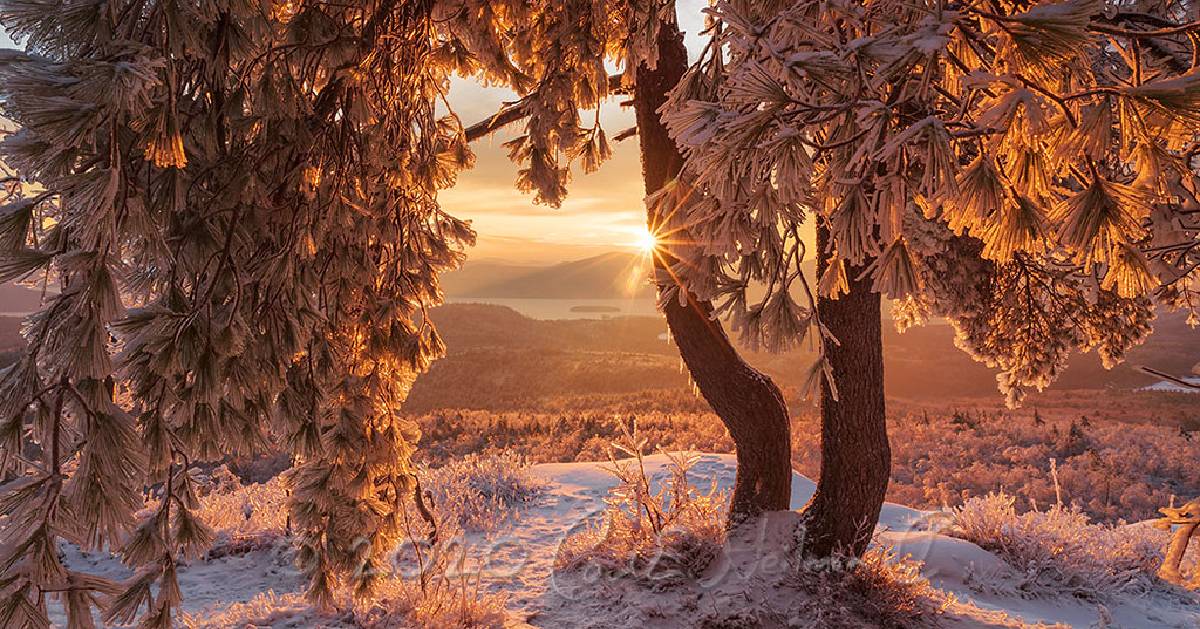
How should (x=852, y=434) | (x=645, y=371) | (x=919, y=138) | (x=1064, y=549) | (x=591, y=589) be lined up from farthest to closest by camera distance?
(x=645, y=371), (x=1064, y=549), (x=591, y=589), (x=852, y=434), (x=919, y=138)

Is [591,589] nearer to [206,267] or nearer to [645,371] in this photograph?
[206,267]

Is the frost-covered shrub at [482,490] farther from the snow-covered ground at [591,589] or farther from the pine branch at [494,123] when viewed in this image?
the pine branch at [494,123]

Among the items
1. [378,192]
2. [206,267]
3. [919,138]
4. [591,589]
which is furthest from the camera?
[591,589]

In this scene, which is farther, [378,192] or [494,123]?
[494,123]

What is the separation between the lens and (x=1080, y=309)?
24.4 ft

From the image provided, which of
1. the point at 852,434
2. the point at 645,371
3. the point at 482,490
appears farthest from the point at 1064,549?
the point at 645,371

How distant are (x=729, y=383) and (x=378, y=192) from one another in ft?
11.0

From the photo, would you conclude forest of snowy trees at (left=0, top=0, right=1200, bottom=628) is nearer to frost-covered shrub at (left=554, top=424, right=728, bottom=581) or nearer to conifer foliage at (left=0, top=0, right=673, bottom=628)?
conifer foliage at (left=0, top=0, right=673, bottom=628)

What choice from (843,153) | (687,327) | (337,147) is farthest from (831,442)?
(337,147)

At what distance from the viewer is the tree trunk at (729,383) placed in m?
5.44

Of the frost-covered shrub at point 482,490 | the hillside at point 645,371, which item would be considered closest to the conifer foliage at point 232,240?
the frost-covered shrub at point 482,490

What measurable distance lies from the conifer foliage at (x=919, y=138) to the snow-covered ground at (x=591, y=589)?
3.41 m

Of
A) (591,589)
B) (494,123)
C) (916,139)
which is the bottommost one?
(591,589)

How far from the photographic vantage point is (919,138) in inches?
65.5
